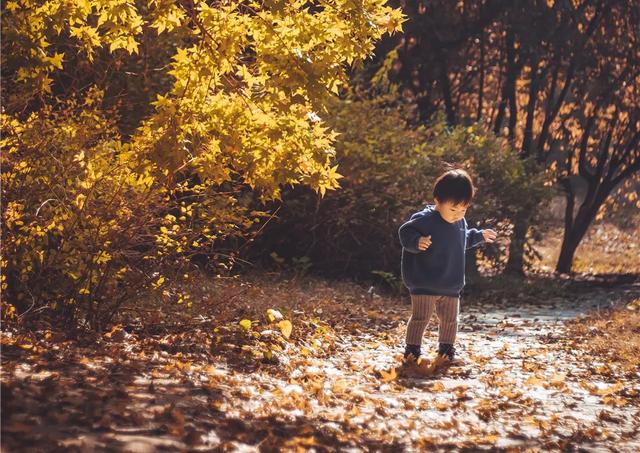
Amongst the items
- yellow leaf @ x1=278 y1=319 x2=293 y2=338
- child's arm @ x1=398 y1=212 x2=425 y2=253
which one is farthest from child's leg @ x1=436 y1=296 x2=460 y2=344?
yellow leaf @ x1=278 y1=319 x2=293 y2=338

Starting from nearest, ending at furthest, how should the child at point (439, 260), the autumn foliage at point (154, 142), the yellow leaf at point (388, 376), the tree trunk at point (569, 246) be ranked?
the autumn foliage at point (154, 142), the yellow leaf at point (388, 376), the child at point (439, 260), the tree trunk at point (569, 246)

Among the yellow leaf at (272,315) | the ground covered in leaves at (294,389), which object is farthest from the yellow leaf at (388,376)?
the yellow leaf at (272,315)

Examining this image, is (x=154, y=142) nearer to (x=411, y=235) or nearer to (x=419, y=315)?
(x=411, y=235)

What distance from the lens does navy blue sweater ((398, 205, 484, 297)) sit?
285 inches

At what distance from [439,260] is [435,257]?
0.13ft

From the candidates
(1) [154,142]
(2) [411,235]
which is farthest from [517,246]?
(1) [154,142]

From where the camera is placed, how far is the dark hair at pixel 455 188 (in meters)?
7.23

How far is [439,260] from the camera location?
7273mm

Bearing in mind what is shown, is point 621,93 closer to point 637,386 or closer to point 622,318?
point 622,318

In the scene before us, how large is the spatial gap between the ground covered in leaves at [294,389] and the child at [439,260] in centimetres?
40

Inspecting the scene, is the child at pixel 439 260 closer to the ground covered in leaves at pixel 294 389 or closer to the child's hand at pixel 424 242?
the child's hand at pixel 424 242

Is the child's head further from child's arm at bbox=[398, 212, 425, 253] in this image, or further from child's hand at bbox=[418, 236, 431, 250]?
child's hand at bbox=[418, 236, 431, 250]

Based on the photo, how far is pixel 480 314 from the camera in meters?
12.3

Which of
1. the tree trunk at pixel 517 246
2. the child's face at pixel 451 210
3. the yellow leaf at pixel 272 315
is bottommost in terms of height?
the yellow leaf at pixel 272 315
